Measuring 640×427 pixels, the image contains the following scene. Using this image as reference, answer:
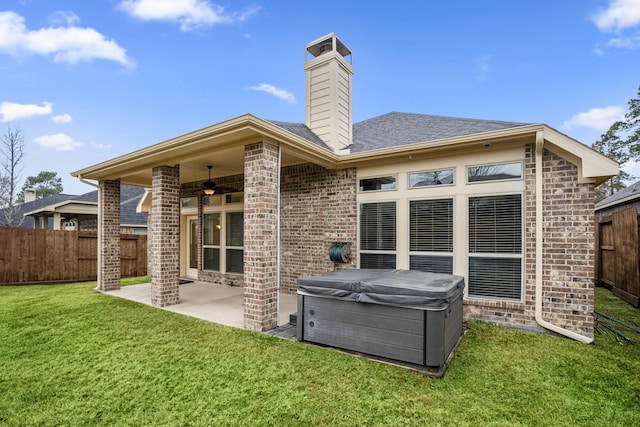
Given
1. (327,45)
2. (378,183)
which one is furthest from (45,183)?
(378,183)

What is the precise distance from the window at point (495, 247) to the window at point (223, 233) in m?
5.36

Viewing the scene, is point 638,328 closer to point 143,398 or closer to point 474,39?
point 143,398

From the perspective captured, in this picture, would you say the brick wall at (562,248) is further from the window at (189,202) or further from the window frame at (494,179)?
the window at (189,202)

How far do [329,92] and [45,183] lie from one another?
126ft

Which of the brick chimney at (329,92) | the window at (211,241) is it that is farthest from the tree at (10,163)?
the brick chimney at (329,92)

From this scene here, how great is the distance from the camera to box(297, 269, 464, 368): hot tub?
3.20 metres

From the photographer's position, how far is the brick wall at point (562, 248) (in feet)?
13.4

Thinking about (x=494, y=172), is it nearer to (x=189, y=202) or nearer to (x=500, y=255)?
(x=500, y=255)

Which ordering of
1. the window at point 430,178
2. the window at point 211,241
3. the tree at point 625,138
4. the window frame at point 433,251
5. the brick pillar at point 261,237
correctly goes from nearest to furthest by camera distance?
1. the brick pillar at point 261,237
2. the window frame at point 433,251
3. the window at point 430,178
4. the window at point 211,241
5. the tree at point 625,138

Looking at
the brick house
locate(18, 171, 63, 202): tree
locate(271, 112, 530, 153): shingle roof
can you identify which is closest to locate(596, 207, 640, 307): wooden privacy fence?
the brick house

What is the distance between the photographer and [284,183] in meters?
6.99

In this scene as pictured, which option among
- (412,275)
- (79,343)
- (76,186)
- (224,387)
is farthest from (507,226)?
(76,186)

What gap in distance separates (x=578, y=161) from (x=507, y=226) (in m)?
1.23

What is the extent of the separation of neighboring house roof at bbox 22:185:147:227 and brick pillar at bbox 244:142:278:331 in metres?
10.7
